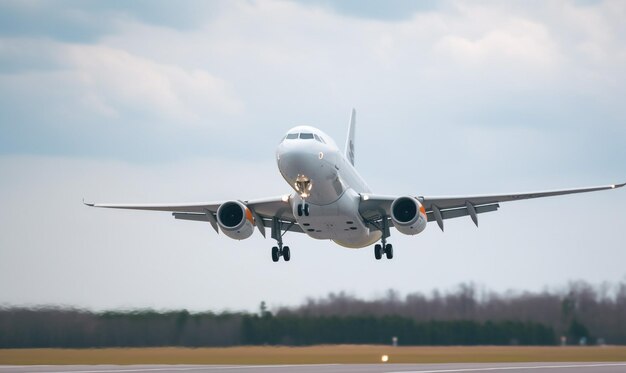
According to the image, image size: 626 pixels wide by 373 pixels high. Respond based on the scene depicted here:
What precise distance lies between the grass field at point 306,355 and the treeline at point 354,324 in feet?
1.12

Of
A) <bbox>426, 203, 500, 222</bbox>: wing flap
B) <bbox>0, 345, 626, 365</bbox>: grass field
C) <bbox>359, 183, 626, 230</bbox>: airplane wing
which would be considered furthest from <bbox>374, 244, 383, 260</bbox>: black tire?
<bbox>0, 345, 626, 365</bbox>: grass field

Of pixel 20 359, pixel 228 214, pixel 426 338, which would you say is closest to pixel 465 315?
pixel 426 338

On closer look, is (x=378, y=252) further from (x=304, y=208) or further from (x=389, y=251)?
(x=304, y=208)

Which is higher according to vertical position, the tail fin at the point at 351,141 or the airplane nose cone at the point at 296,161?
the tail fin at the point at 351,141

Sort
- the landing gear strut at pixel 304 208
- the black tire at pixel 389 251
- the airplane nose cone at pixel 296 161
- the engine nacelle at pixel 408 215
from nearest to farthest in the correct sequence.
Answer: the airplane nose cone at pixel 296 161, the landing gear strut at pixel 304 208, the engine nacelle at pixel 408 215, the black tire at pixel 389 251

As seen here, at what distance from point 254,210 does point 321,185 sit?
5437 millimetres

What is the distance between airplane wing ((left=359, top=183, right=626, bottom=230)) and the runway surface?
20.7ft

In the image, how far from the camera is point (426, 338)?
63.2 metres

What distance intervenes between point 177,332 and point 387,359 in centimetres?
881

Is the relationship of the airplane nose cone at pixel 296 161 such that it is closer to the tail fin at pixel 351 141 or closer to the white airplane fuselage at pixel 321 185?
the white airplane fuselage at pixel 321 185

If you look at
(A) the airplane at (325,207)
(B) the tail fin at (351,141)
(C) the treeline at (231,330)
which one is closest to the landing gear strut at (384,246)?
(A) the airplane at (325,207)

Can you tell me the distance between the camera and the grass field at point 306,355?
57438 millimetres

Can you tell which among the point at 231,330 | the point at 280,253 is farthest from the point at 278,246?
the point at 231,330

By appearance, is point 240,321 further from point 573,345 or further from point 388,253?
point 573,345
